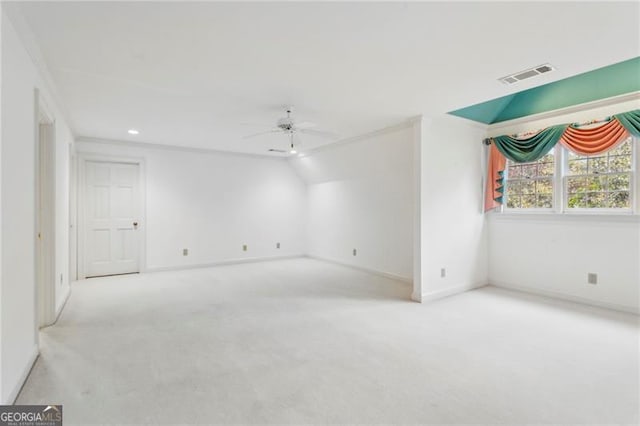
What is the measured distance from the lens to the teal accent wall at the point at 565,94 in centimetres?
339

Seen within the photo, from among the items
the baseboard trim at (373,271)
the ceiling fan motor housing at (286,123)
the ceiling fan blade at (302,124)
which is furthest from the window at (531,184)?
the ceiling fan motor housing at (286,123)

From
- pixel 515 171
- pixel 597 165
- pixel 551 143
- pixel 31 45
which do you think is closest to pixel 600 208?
pixel 597 165

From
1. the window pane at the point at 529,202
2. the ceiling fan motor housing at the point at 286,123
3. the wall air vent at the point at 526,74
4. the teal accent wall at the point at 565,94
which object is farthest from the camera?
the window pane at the point at 529,202

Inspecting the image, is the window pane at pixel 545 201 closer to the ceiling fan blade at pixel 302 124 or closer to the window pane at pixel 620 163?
the window pane at pixel 620 163

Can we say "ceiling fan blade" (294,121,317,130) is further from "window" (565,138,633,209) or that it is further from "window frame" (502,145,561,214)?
"window" (565,138,633,209)

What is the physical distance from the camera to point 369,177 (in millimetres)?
5672

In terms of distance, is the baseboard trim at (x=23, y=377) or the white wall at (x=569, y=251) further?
the white wall at (x=569, y=251)

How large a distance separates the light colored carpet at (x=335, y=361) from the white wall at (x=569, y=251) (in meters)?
0.25

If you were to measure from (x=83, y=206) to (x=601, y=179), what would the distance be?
7335 mm

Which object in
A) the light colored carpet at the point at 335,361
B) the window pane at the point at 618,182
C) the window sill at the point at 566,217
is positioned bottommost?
the light colored carpet at the point at 335,361

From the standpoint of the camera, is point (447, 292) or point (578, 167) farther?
point (447, 292)

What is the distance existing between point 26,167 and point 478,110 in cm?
483

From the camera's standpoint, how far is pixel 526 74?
2688 mm

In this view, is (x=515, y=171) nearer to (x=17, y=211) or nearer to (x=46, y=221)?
(x=17, y=211)
